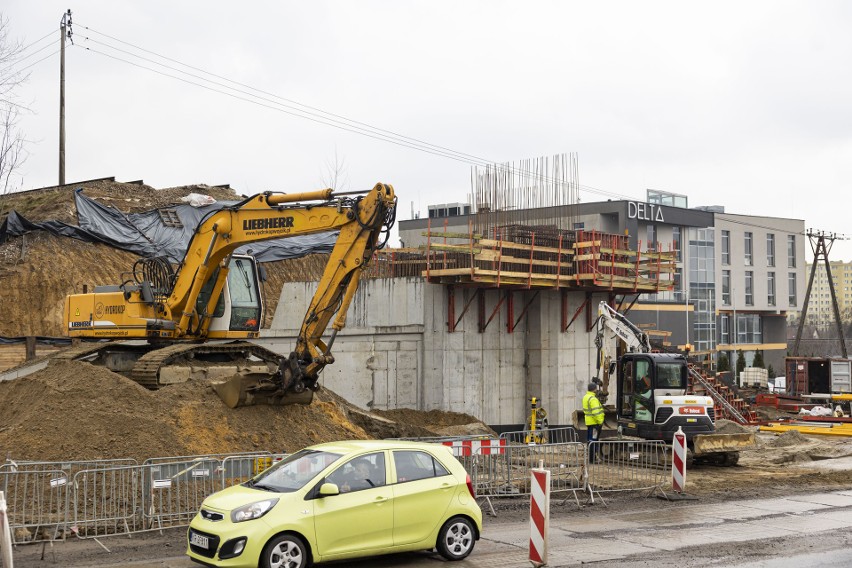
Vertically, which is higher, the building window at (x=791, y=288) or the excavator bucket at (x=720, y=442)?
the building window at (x=791, y=288)

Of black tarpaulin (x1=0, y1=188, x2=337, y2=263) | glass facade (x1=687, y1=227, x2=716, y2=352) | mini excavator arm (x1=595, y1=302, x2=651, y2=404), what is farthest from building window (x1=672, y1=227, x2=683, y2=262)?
mini excavator arm (x1=595, y1=302, x2=651, y2=404)

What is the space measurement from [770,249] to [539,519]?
198ft

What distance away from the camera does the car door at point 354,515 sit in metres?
10.8

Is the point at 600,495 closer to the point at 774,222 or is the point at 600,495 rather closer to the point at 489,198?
the point at 489,198

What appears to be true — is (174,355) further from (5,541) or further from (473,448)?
(5,541)

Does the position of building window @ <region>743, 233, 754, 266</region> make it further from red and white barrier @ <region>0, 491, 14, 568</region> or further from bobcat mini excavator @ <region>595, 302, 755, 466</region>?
red and white barrier @ <region>0, 491, 14, 568</region>

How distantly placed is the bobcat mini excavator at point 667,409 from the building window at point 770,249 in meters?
47.7

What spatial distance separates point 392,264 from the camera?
29.4 metres

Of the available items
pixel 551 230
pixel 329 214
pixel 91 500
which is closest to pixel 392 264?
pixel 551 230

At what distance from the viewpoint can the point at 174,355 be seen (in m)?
19.2

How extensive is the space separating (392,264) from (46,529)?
17500 mm

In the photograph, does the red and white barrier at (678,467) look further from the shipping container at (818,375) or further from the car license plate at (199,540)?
the shipping container at (818,375)

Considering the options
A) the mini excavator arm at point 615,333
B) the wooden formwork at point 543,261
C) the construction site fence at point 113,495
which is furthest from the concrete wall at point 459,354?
the construction site fence at point 113,495

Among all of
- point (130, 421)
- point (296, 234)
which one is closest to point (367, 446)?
point (130, 421)
